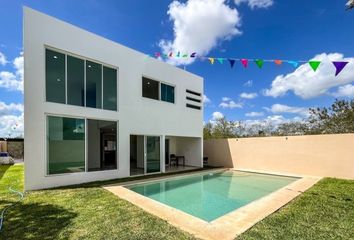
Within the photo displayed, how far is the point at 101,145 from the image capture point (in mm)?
13312

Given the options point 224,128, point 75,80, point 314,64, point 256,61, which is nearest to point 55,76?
point 75,80

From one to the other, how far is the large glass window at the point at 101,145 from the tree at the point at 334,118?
17439 millimetres

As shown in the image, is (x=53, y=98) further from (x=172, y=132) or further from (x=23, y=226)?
(x=172, y=132)

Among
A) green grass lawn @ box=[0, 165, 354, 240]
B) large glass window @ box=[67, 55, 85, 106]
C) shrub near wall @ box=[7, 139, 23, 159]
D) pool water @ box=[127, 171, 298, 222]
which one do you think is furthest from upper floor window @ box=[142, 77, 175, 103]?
shrub near wall @ box=[7, 139, 23, 159]

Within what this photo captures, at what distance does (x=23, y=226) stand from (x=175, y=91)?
10725 millimetres

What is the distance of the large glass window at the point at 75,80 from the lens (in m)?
8.80

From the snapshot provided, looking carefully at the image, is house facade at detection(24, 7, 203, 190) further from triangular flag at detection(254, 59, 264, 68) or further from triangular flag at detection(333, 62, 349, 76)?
triangular flag at detection(333, 62, 349, 76)

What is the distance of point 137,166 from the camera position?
14.2m

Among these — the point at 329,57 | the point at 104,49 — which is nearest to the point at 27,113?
the point at 104,49

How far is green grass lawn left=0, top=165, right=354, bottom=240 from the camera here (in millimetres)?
4055

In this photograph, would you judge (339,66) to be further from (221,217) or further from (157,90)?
(157,90)

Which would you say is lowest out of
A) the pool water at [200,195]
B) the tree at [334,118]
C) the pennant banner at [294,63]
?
the pool water at [200,195]

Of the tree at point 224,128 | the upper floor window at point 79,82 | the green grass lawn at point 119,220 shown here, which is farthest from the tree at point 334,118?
the upper floor window at point 79,82

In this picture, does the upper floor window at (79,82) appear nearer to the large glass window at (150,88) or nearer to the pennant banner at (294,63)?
the large glass window at (150,88)
